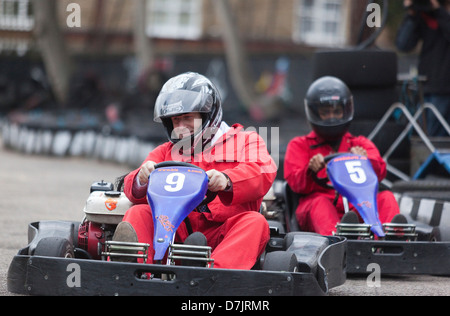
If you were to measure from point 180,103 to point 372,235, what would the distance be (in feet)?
4.81

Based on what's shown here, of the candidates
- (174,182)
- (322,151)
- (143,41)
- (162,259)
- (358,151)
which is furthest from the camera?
(143,41)

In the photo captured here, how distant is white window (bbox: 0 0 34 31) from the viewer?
2619 centimetres

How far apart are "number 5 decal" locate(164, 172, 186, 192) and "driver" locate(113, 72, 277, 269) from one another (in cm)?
15

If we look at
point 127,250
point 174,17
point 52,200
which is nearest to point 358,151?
point 127,250

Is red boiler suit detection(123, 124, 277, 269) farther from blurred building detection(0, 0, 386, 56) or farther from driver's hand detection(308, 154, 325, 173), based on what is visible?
blurred building detection(0, 0, 386, 56)

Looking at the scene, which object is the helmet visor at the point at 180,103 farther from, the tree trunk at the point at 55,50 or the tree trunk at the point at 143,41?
the tree trunk at the point at 55,50

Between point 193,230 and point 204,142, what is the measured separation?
0.46 metres

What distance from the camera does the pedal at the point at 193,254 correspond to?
13.1 ft

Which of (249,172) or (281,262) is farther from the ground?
(249,172)

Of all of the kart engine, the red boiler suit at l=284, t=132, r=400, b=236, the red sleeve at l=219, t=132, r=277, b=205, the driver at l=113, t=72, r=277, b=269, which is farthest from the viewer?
the red boiler suit at l=284, t=132, r=400, b=236

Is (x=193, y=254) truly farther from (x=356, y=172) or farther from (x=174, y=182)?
(x=356, y=172)

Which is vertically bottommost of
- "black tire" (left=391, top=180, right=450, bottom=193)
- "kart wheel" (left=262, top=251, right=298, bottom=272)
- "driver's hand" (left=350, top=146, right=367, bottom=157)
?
"black tire" (left=391, top=180, right=450, bottom=193)

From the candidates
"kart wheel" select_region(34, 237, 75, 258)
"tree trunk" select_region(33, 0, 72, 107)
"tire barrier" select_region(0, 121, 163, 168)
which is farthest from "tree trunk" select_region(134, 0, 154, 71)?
"kart wheel" select_region(34, 237, 75, 258)

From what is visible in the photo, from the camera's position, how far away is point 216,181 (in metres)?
4.34
